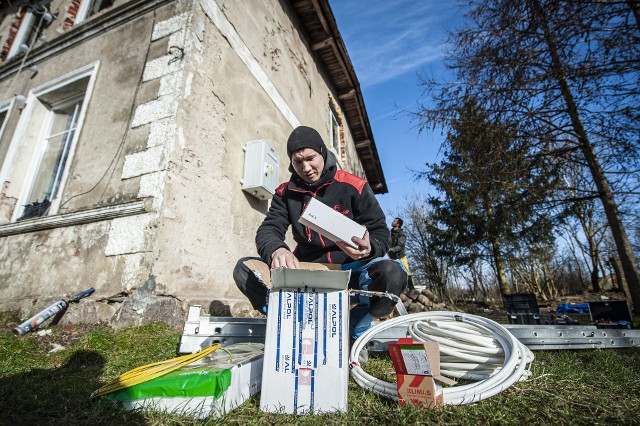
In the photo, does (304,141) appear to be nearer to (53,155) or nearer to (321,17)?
(53,155)

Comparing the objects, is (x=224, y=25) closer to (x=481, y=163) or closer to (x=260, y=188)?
(x=260, y=188)

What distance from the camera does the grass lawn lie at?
1.11 metres

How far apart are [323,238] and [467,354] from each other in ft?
3.64

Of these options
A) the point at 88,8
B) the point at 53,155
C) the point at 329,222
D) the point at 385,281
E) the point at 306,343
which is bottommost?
the point at 306,343

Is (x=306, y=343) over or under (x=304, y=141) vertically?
under

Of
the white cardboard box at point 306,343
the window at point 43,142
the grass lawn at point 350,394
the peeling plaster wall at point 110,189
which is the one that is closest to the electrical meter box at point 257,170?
the peeling plaster wall at point 110,189

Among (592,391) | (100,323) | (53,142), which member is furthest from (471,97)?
(53,142)

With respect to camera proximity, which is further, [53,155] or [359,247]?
[53,155]

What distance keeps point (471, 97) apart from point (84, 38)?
682 cm

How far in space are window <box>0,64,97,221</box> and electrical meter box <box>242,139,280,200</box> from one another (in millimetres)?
2775

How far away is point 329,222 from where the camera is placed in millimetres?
1585

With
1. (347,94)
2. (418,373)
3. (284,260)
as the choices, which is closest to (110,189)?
(284,260)

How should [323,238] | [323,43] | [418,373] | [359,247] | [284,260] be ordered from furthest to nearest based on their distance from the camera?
[323,43] → [323,238] → [359,247] → [284,260] → [418,373]

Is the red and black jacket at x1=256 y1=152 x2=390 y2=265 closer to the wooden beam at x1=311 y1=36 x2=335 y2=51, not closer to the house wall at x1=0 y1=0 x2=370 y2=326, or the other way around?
the house wall at x1=0 y1=0 x2=370 y2=326
